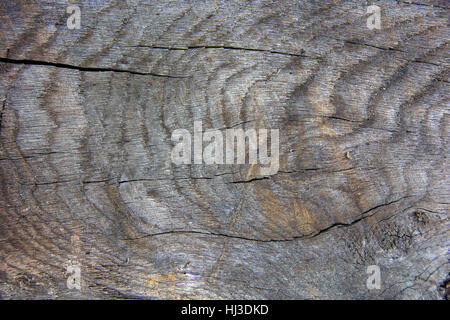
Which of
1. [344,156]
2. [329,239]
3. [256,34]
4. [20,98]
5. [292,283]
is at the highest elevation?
[256,34]

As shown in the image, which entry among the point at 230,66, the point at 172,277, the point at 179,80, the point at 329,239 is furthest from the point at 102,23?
the point at 329,239

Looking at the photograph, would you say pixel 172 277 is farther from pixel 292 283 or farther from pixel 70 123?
pixel 70 123

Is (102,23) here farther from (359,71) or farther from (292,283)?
(292,283)

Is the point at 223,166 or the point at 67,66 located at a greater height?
the point at 67,66

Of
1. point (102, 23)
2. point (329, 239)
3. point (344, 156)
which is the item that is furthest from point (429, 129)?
point (102, 23)

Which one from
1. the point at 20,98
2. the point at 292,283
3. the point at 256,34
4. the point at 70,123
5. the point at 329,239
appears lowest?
the point at 292,283

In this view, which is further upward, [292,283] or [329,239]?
[329,239]
